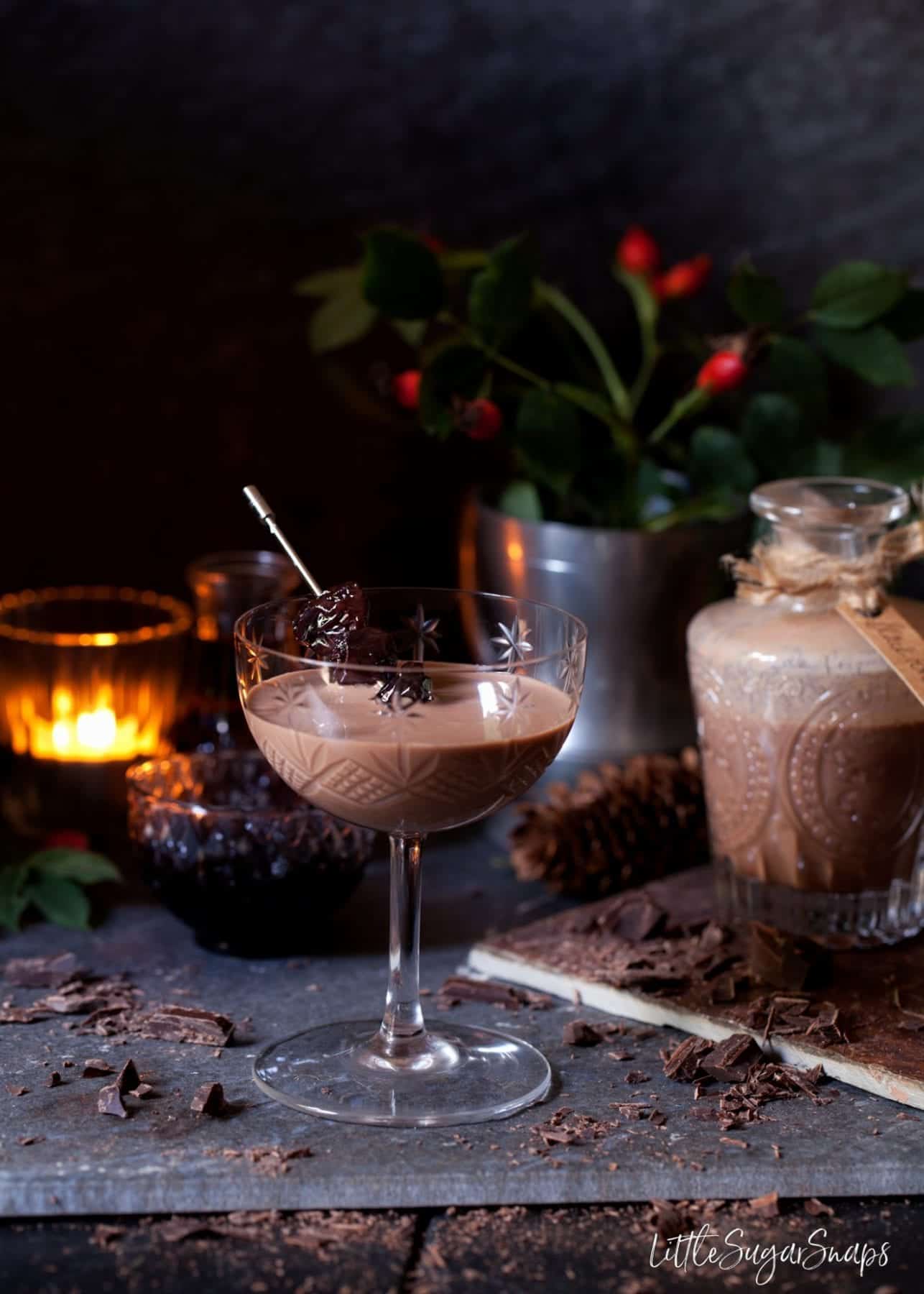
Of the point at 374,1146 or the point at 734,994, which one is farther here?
the point at 734,994

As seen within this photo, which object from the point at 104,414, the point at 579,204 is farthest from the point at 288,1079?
the point at 579,204

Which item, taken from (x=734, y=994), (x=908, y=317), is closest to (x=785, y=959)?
(x=734, y=994)

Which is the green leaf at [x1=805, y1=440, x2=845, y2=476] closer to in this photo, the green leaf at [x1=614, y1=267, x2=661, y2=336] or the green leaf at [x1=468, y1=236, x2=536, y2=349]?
the green leaf at [x1=614, y1=267, x2=661, y2=336]

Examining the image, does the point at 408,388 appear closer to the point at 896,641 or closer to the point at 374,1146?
the point at 896,641

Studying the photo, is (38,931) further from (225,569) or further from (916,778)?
(916,778)

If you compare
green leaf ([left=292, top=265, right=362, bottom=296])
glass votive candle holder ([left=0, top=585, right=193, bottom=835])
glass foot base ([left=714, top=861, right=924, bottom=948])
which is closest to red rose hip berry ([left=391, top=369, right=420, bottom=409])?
green leaf ([left=292, top=265, right=362, bottom=296])

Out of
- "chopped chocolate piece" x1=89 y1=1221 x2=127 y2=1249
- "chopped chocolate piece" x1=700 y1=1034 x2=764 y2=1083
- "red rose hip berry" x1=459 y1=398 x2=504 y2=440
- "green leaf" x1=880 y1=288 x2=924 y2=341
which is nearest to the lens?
"chopped chocolate piece" x1=89 y1=1221 x2=127 y2=1249

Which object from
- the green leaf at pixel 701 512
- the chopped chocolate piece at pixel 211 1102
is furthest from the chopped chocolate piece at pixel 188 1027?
the green leaf at pixel 701 512
